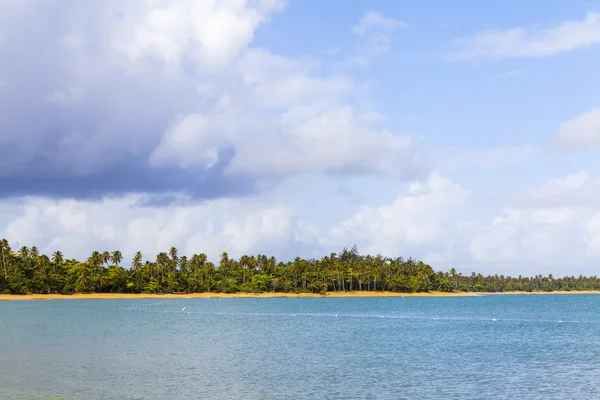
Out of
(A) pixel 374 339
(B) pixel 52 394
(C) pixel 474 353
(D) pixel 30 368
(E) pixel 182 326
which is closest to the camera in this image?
(B) pixel 52 394

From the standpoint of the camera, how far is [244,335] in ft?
299

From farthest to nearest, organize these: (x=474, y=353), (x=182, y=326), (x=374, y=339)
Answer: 1. (x=182, y=326)
2. (x=374, y=339)
3. (x=474, y=353)

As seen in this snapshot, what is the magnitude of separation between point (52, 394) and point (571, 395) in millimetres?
36553

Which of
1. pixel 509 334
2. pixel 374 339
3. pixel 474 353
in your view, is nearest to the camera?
pixel 474 353

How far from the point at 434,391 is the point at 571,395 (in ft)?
31.8

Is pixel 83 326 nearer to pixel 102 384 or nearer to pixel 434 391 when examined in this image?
pixel 102 384

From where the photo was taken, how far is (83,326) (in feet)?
338

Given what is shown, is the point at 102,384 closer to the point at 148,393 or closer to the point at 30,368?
the point at 148,393

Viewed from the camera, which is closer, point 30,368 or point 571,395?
point 571,395

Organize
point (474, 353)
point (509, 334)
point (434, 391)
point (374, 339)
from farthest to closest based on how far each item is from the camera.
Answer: point (509, 334) < point (374, 339) < point (474, 353) < point (434, 391)

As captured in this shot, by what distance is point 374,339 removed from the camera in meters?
86.6

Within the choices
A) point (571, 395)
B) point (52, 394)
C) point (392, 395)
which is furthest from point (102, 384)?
point (571, 395)

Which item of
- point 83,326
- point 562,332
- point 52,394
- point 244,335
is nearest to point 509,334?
point 562,332

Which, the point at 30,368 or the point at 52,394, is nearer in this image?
the point at 52,394
